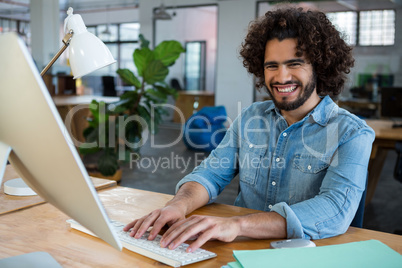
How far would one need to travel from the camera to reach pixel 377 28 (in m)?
8.81

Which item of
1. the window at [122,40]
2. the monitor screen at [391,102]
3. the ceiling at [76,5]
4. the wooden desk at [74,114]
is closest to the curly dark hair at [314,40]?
the monitor screen at [391,102]

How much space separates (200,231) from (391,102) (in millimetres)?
3920

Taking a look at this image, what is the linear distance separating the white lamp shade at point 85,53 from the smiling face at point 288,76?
682 mm

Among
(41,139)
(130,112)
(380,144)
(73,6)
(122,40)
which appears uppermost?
(73,6)

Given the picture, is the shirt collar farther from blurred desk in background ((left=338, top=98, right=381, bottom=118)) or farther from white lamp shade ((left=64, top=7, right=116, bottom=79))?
blurred desk in background ((left=338, top=98, right=381, bottom=118))

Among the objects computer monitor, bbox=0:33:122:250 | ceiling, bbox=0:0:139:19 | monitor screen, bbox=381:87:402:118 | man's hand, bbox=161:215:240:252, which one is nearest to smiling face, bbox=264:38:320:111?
man's hand, bbox=161:215:240:252

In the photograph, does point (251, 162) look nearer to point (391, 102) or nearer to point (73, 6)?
point (391, 102)

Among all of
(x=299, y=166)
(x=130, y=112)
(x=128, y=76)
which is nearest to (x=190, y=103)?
(x=130, y=112)

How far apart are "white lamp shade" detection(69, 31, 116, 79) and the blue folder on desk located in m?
0.77

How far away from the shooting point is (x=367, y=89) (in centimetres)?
867

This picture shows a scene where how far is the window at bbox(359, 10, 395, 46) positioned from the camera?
8.43m

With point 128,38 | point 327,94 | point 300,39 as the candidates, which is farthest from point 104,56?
point 128,38

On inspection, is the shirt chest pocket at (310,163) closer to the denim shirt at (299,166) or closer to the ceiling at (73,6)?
the denim shirt at (299,166)

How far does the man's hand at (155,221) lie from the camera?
1.06 m
